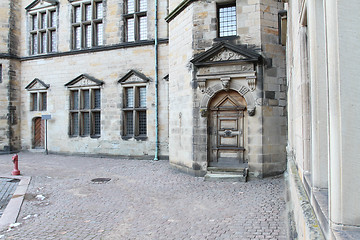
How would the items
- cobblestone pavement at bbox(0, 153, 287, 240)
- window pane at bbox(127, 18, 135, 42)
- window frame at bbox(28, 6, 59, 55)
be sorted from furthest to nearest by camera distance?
window frame at bbox(28, 6, 59, 55)
window pane at bbox(127, 18, 135, 42)
cobblestone pavement at bbox(0, 153, 287, 240)

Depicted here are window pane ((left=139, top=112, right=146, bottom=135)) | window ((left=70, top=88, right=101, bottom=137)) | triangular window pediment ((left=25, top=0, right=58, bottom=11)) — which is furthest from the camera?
triangular window pediment ((left=25, top=0, right=58, bottom=11))

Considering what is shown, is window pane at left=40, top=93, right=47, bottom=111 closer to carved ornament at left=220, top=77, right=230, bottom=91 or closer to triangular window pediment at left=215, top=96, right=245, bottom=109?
triangular window pediment at left=215, top=96, right=245, bottom=109

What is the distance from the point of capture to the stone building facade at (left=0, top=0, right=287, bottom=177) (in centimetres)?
785

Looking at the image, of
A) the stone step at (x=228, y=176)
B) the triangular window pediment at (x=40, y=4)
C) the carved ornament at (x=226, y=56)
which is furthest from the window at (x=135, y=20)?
the stone step at (x=228, y=176)

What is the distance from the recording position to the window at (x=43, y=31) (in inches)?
588

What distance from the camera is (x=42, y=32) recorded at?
15328 millimetres

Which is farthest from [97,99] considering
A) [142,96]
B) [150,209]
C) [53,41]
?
[150,209]

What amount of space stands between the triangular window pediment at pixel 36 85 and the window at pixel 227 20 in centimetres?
1084

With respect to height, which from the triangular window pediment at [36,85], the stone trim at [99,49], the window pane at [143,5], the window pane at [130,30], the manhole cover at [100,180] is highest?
the window pane at [143,5]

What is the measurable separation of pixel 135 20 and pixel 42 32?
6480 millimetres

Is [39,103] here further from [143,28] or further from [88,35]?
[143,28]

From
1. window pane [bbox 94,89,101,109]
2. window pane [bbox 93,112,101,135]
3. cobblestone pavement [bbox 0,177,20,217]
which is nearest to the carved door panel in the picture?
window pane [bbox 93,112,101,135]

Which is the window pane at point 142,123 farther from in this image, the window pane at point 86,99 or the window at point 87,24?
the window at point 87,24

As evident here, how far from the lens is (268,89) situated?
7.82 m
